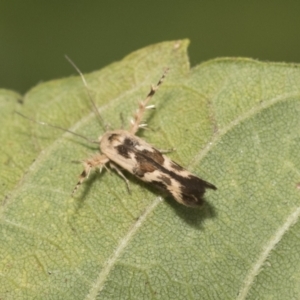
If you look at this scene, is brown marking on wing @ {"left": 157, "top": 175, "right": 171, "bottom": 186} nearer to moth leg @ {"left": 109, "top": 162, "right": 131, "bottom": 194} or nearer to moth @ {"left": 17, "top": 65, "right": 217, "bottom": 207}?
moth @ {"left": 17, "top": 65, "right": 217, "bottom": 207}

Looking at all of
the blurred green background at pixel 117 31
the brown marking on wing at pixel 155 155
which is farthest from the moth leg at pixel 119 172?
the blurred green background at pixel 117 31

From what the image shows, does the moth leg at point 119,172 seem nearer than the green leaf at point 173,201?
No

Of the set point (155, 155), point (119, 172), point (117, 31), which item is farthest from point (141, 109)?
point (117, 31)

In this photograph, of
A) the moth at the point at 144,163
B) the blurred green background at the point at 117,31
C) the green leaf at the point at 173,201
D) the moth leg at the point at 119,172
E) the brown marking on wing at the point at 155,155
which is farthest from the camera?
the blurred green background at the point at 117,31

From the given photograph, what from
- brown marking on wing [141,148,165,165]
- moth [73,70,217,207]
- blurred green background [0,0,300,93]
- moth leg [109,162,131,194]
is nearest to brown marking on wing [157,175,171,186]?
moth [73,70,217,207]

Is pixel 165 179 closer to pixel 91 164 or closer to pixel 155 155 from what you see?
pixel 155 155

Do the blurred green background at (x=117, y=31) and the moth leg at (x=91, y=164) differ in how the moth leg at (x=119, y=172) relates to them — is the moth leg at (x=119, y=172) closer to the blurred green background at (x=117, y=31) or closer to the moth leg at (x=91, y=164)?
the moth leg at (x=91, y=164)

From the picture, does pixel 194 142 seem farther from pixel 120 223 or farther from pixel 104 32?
pixel 104 32

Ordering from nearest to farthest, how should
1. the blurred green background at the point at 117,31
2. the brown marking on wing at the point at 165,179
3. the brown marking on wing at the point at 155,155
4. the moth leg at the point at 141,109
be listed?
the brown marking on wing at the point at 165,179
the brown marking on wing at the point at 155,155
the moth leg at the point at 141,109
the blurred green background at the point at 117,31
